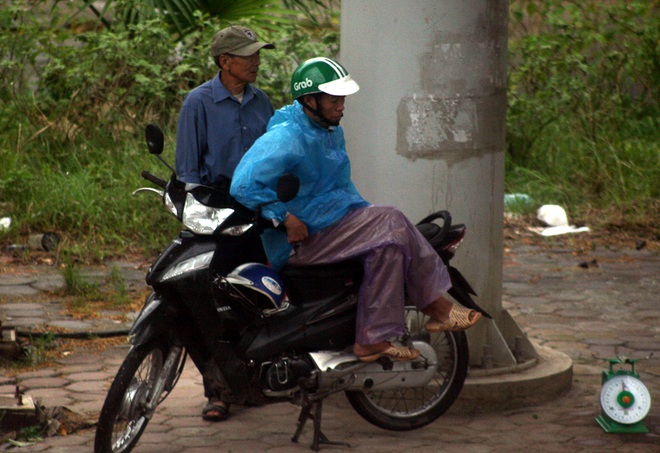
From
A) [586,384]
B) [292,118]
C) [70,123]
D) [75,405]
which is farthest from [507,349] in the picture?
[70,123]

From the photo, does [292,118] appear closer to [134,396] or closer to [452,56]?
[452,56]

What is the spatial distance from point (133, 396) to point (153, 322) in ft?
1.09

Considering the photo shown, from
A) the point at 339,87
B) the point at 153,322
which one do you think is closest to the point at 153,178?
the point at 153,322

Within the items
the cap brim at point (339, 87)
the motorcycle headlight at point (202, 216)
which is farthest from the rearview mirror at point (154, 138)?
the cap brim at point (339, 87)

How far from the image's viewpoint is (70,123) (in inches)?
432

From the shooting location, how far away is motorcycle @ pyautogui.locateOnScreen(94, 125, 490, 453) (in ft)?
16.3

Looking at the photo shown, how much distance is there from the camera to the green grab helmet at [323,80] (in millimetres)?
5129

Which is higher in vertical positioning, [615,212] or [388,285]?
[388,285]

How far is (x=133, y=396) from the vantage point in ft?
16.4

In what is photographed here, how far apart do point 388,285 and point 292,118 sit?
859mm

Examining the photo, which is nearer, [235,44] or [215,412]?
[215,412]

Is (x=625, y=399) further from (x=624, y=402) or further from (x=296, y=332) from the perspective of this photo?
(x=296, y=332)

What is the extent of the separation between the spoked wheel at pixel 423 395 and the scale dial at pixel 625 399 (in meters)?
0.67

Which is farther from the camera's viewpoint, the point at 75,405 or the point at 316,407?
the point at 75,405
